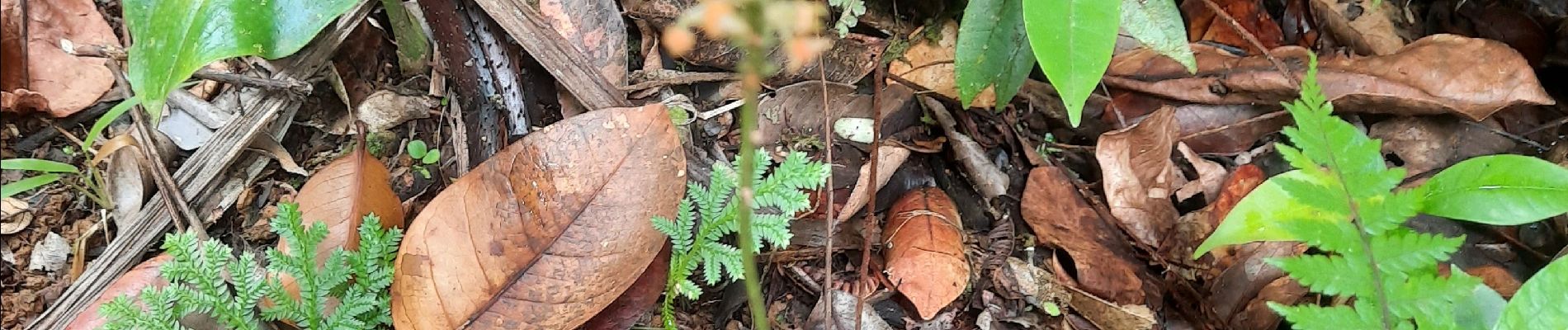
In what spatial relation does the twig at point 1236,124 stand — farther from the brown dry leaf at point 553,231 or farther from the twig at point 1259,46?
the brown dry leaf at point 553,231

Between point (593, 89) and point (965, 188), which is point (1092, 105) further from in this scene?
point (593, 89)

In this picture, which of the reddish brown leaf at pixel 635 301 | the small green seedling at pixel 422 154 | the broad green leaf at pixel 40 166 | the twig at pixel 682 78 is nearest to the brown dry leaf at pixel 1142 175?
the twig at pixel 682 78

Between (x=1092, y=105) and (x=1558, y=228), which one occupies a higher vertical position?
(x=1092, y=105)

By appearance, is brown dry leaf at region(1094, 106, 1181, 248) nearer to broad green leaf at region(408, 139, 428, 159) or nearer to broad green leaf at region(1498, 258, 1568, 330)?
broad green leaf at region(1498, 258, 1568, 330)

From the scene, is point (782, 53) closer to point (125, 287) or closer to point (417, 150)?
point (417, 150)

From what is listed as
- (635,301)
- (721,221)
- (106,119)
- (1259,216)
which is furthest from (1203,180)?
(106,119)

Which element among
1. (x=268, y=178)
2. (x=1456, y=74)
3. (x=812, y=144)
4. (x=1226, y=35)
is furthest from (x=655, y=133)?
(x=1456, y=74)
